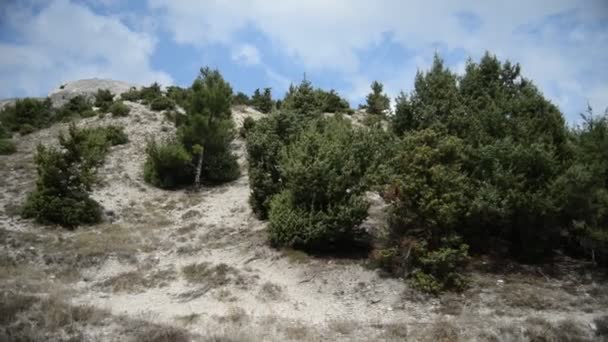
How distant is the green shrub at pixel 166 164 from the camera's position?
93.2ft

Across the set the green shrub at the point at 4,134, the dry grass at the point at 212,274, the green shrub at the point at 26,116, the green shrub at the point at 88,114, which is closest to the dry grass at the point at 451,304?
the dry grass at the point at 212,274

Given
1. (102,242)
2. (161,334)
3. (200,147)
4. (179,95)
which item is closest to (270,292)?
(161,334)

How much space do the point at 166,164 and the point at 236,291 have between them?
50.2 ft

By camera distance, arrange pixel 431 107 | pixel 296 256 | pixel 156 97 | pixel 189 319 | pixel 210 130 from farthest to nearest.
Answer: pixel 156 97
pixel 210 130
pixel 431 107
pixel 296 256
pixel 189 319

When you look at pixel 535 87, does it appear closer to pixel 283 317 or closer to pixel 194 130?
pixel 283 317

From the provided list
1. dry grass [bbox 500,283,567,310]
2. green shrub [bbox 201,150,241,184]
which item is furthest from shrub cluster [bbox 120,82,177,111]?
dry grass [bbox 500,283,567,310]

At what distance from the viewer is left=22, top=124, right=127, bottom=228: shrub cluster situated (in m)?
20.9

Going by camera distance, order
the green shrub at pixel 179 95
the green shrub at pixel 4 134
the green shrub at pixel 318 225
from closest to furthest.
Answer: the green shrub at pixel 318 225 < the green shrub at pixel 179 95 < the green shrub at pixel 4 134

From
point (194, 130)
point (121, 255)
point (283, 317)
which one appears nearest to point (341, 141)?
point (283, 317)


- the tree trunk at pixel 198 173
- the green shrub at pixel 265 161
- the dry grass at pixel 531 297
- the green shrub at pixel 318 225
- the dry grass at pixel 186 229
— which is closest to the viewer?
the dry grass at pixel 531 297

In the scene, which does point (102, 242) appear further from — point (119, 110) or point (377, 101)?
point (377, 101)

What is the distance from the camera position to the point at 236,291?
1566cm

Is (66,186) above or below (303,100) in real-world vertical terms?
below

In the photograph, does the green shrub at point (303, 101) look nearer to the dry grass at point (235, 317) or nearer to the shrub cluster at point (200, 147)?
the shrub cluster at point (200, 147)
